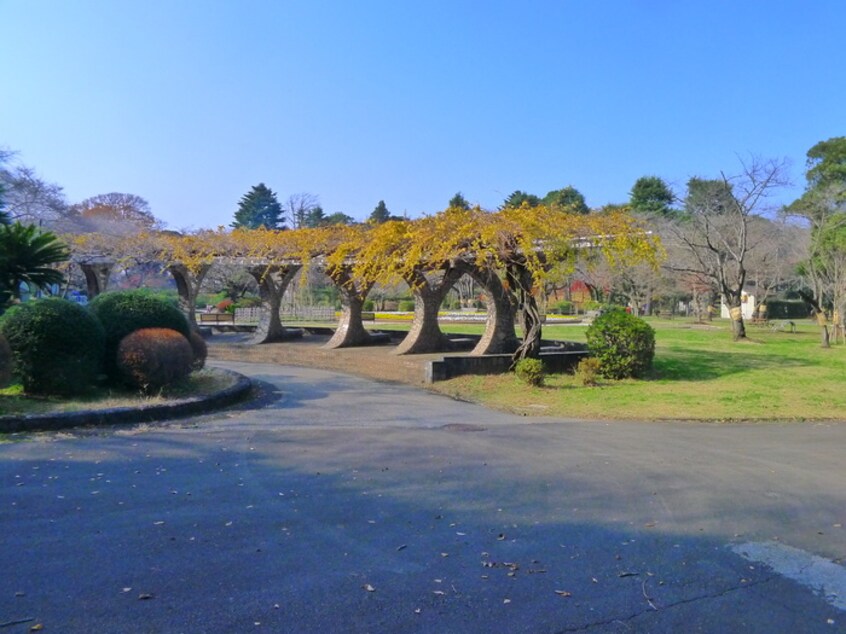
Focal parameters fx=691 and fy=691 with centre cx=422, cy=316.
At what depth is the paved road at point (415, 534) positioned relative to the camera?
3.79 metres

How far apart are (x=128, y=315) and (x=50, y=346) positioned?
1.97m

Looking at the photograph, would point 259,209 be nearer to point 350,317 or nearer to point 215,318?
point 215,318

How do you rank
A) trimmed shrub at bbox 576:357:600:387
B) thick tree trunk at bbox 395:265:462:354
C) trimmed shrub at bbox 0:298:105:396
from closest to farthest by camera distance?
trimmed shrub at bbox 0:298:105:396 < trimmed shrub at bbox 576:357:600:387 < thick tree trunk at bbox 395:265:462:354

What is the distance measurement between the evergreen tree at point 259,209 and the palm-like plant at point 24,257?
63.4 meters

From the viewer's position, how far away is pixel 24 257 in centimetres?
1184

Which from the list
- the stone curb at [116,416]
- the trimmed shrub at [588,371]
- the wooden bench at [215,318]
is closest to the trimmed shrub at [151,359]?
the stone curb at [116,416]

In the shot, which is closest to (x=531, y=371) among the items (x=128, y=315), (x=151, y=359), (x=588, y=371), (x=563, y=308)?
(x=588, y=371)

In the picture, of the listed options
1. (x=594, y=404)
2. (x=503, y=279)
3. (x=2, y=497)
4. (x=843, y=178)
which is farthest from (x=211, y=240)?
(x=843, y=178)

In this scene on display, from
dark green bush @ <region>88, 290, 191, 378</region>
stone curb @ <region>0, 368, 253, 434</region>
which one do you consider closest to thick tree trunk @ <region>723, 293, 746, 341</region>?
dark green bush @ <region>88, 290, 191, 378</region>

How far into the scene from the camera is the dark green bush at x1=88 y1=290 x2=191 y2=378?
12.6 metres

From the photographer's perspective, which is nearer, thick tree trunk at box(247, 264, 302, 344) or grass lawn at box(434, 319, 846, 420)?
grass lawn at box(434, 319, 846, 420)

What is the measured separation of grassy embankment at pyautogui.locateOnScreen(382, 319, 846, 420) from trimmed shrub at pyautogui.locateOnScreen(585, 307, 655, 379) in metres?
0.36

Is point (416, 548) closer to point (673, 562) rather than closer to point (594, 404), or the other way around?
point (673, 562)

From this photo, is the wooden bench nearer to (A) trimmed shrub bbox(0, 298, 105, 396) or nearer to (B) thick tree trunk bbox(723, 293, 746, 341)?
(B) thick tree trunk bbox(723, 293, 746, 341)
